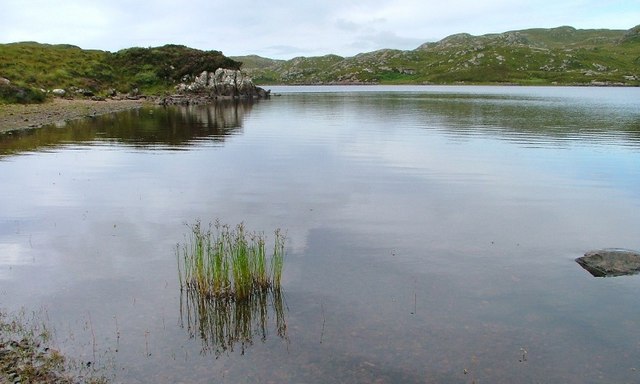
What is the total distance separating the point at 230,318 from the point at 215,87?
400 feet

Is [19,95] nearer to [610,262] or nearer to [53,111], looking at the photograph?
[53,111]

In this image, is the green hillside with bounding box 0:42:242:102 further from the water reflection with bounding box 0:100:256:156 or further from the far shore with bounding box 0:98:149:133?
the water reflection with bounding box 0:100:256:156

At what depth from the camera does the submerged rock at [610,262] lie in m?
18.6

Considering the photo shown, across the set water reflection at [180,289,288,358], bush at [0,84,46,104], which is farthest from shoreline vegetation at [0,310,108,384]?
bush at [0,84,46,104]

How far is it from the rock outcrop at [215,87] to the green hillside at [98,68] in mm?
2785

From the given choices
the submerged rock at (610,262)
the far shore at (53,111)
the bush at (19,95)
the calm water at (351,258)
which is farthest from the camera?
the bush at (19,95)

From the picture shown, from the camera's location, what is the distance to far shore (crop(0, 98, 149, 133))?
208ft

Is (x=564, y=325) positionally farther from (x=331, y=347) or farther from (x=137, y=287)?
(x=137, y=287)

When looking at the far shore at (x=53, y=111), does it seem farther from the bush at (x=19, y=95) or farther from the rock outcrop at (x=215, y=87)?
the rock outcrop at (x=215, y=87)

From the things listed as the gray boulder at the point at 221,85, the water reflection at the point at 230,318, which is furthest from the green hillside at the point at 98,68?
the water reflection at the point at 230,318

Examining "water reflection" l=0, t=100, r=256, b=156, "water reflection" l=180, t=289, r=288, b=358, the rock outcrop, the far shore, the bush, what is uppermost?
the rock outcrop

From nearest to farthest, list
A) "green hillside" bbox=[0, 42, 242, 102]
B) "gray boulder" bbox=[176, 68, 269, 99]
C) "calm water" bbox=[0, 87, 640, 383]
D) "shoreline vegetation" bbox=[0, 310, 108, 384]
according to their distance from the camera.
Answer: "shoreline vegetation" bbox=[0, 310, 108, 384] < "calm water" bbox=[0, 87, 640, 383] < "green hillside" bbox=[0, 42, 242, 102] < "gray boulder" bbox=[176, 68, 269, 99]

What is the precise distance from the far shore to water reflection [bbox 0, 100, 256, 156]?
254cm

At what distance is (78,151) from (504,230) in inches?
1511
